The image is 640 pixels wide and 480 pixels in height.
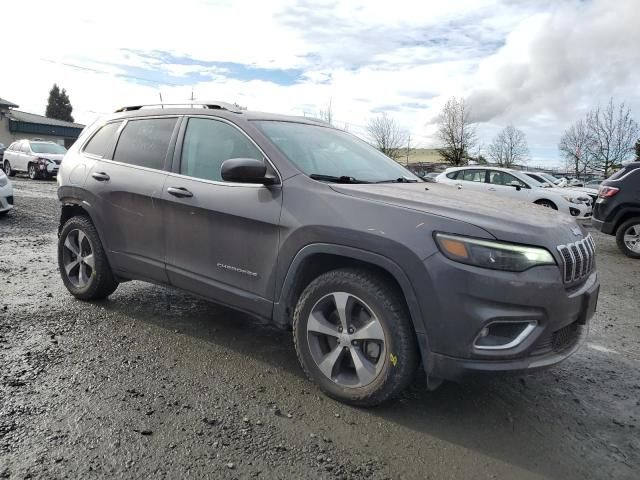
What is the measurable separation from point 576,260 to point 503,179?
12.1 m

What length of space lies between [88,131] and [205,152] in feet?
5.98

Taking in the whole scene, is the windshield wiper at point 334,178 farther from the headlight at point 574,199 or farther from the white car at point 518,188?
the headlight at point 574,199

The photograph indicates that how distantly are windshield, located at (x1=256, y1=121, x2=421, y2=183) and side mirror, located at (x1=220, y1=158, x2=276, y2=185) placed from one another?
287 millimetres

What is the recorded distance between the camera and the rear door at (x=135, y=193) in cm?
392

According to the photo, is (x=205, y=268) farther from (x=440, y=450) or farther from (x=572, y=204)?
(x=572, y=204)

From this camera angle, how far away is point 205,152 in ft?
12.3

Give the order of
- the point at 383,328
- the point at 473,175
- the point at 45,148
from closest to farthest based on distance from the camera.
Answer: the point at 383,328 → the point at 473,175 → the point at 45,148

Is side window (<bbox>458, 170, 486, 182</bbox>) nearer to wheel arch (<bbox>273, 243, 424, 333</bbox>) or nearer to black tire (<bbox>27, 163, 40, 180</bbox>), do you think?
wheel arch (<bbox>273, 243, 424, 333</bbox>)

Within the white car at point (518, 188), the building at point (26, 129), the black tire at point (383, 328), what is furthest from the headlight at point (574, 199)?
the building at point (26, 129)

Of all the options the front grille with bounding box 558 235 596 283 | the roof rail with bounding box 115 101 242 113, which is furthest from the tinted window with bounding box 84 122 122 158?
the front grille with bounding box 558 235 596 283

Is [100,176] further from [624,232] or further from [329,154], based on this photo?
[624,232]

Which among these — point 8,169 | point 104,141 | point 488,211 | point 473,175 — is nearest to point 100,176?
point 104,141

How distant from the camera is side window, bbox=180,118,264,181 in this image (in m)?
3.54

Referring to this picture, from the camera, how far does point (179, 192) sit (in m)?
3.69
